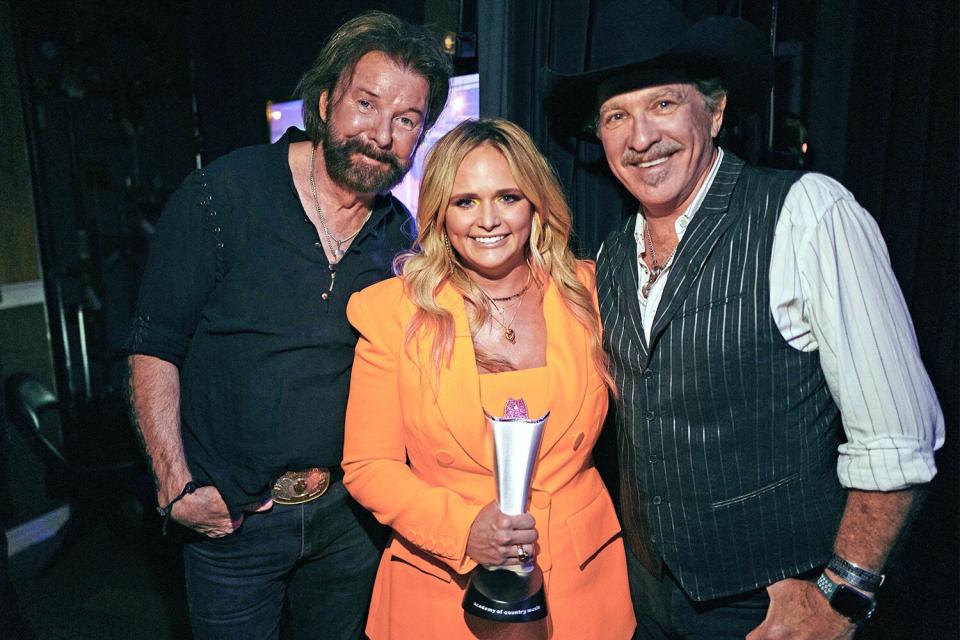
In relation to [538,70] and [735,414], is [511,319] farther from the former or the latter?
[538,70]

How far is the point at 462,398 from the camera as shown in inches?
64.4

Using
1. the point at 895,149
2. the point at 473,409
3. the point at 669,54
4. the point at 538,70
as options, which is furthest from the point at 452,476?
the point at 895,149

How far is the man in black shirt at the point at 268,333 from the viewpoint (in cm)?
184

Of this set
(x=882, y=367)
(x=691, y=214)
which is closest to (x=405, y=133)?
(x=691, y=214)

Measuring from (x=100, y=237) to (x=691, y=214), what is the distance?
15.1 feet

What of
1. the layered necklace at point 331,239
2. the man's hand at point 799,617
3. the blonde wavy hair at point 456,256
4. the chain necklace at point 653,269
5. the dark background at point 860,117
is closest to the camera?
the man's hand at point 799,617

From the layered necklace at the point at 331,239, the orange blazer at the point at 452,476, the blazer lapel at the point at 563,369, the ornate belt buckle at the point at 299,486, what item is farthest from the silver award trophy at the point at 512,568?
the layered necklace at the point at 331,239

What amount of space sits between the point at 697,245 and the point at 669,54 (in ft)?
1.50

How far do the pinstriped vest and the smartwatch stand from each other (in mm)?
79

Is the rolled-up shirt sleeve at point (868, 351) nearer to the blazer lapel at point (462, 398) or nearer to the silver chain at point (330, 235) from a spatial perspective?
the blazer lapel at point (462, 398)

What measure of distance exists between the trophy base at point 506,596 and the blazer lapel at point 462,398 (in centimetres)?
27

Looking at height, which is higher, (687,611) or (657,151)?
(657,151)

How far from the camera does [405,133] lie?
198cm

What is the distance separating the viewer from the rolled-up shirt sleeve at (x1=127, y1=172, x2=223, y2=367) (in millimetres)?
1838
